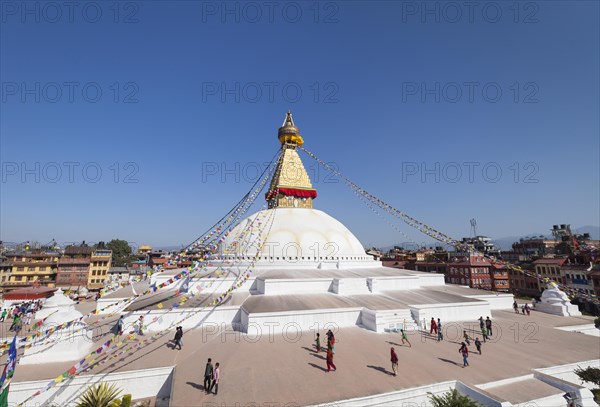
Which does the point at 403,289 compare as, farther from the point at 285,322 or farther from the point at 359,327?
the point at 285,322

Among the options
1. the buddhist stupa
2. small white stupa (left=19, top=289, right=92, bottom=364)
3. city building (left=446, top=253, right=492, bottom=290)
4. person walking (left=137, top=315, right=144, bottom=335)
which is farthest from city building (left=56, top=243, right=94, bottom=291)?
city building (left=446, top=253, right=492, bottom=290)

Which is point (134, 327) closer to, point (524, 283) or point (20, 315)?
point (20, 315)

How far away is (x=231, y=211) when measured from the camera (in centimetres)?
1650

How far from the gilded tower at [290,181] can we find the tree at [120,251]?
4359 centimetres

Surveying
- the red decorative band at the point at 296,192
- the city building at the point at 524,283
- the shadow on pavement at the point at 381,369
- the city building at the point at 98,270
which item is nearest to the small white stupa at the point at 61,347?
the shadow on pavement at the point at 381,369

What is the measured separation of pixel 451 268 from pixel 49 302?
38.4 metres

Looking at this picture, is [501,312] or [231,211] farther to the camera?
[231,211]

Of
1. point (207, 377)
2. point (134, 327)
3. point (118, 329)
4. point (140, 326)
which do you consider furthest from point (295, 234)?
point (207, 377)

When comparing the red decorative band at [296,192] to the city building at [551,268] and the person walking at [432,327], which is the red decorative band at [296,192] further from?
the city building at [551,268]

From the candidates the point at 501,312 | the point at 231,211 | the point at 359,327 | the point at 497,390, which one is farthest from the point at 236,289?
the point at 501,312

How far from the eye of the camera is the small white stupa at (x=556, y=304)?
1383cm

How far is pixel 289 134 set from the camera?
22797 millimetres

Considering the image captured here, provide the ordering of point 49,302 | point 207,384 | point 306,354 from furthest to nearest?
point 49,302 → point 306,354 → point 207,384

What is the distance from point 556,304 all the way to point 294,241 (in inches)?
545
